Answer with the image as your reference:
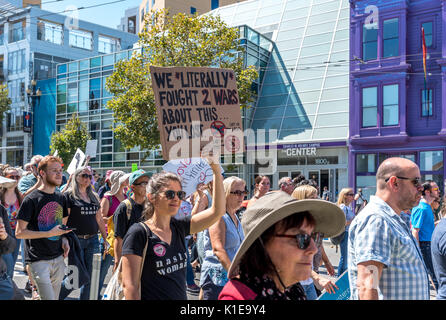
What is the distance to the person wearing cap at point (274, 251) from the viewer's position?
1880mm

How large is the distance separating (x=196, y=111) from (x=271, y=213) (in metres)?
2.19

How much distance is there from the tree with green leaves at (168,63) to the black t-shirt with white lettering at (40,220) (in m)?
13.7

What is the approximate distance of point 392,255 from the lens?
2.78 m

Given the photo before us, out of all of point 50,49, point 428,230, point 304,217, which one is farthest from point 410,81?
point 50,49

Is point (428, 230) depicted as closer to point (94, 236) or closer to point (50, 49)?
point (94, 236)

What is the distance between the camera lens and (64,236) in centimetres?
499

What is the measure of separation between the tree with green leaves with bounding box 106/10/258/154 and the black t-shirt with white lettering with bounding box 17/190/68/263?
13702mm

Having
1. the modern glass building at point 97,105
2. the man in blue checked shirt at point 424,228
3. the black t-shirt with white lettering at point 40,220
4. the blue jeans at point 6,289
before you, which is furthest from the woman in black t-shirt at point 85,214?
the modern glass building at point 97,105

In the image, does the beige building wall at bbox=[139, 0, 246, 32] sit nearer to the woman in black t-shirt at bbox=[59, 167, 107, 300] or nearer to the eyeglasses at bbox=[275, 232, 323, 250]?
the woman in black t-shirt at bbox=[59, 167, 107, 300]

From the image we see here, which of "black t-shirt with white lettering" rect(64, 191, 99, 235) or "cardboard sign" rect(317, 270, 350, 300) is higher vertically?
"black t-shirt with white lettering" rect(64, 191, 99, 235)

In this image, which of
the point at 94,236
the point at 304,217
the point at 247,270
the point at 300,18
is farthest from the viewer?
the point at 300,18

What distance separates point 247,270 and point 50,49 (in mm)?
44069

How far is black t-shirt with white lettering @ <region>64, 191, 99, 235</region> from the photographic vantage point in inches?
217

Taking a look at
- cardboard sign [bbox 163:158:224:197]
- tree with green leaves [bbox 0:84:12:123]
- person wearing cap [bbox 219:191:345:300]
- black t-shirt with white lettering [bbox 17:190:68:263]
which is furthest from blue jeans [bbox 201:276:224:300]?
tree with green leaves [bbox 0:84:12:123]
